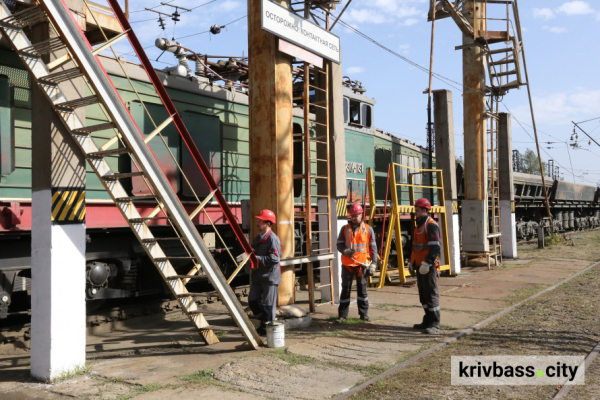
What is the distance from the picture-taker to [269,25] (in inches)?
302

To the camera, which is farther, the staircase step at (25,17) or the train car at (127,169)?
the train car at (127,169)

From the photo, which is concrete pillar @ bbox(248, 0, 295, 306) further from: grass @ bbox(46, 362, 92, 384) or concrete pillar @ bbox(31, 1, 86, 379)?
grass @ bbox(46, 362, 92, 384)

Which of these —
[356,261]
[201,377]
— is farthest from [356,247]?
[201,377]

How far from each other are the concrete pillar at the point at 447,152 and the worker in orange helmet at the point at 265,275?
27.6ft

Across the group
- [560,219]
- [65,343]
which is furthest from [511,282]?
[560,219]

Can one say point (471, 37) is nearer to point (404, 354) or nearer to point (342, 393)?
point (404, 354)

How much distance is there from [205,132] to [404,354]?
17.0 ft

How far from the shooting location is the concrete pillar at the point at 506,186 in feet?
57.9

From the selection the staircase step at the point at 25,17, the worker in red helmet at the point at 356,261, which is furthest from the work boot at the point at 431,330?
the staircase step at the point at 25,17

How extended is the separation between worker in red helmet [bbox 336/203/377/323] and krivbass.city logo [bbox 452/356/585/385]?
7.85 feet

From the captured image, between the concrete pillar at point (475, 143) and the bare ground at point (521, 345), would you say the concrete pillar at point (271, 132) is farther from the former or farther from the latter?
the concrete pillar at point (475, 143)

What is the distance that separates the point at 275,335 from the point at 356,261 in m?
2.09

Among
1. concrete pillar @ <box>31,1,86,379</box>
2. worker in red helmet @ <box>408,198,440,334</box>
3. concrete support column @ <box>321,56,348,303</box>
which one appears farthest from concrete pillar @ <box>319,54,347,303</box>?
concrete pillar @ <box>31,1,86,379</box>

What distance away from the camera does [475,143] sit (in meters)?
16.0
